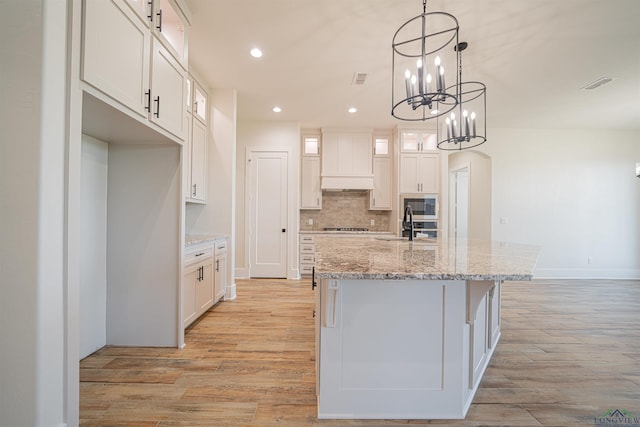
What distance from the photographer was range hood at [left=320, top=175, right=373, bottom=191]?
532cm

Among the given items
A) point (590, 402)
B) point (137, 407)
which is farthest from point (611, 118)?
point (137, 407)

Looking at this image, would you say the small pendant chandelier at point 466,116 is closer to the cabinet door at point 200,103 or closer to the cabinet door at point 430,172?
the cabinet door at point 430,172

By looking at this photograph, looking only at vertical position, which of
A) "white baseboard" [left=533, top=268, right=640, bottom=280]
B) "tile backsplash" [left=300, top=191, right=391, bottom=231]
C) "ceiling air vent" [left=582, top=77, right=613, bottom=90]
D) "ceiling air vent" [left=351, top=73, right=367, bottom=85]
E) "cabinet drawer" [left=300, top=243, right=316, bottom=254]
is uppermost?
"ceiling air vent" [left=582, top=77, right=613, bottom=90]

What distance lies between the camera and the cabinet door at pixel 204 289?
2.93m

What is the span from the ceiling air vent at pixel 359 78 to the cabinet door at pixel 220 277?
109 inches

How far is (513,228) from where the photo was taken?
5.48m

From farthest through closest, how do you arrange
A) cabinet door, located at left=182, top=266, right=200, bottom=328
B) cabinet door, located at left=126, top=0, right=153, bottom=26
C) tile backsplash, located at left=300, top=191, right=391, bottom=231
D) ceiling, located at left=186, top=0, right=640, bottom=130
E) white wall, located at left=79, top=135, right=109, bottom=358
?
tile backsplash, located at left=300, top=191, right=391, bottom=231 → cabinet door, located at left=182, top=266, right=200, bottom=328 → ceiling, located at left=186, top=0, right=640, bottom=130 → white wall, located at left=79, top=135, right=109, bottom=358 → cabinet door, located at left=126, top=0, right=153, bottom=26

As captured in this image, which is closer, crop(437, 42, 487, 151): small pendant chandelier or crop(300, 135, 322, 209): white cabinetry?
crop(437, 42, 487, 151): small pendant chandelier

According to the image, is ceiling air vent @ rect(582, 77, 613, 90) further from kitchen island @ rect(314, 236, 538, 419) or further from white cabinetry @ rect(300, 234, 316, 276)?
white cabinetry @ rect(300, 234, 316, 276)

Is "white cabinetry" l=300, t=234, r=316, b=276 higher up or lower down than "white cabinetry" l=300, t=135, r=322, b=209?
lower down

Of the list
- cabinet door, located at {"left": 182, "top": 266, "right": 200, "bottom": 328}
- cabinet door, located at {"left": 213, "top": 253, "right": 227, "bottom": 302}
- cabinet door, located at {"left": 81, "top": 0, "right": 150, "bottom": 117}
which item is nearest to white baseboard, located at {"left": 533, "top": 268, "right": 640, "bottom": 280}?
cabinet door, located at {"left": 213, "top": 253, "right": 227, "bottom": 302}

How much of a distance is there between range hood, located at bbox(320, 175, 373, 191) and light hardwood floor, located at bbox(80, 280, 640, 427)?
2.64 meters

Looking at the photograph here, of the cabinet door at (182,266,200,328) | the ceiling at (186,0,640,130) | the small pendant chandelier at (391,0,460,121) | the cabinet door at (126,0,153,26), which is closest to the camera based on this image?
the cabinet door at (126,0,153,26)

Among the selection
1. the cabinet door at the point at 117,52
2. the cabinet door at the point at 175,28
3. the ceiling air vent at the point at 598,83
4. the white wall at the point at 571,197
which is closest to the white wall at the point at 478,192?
the white wall at the point at 571,197
